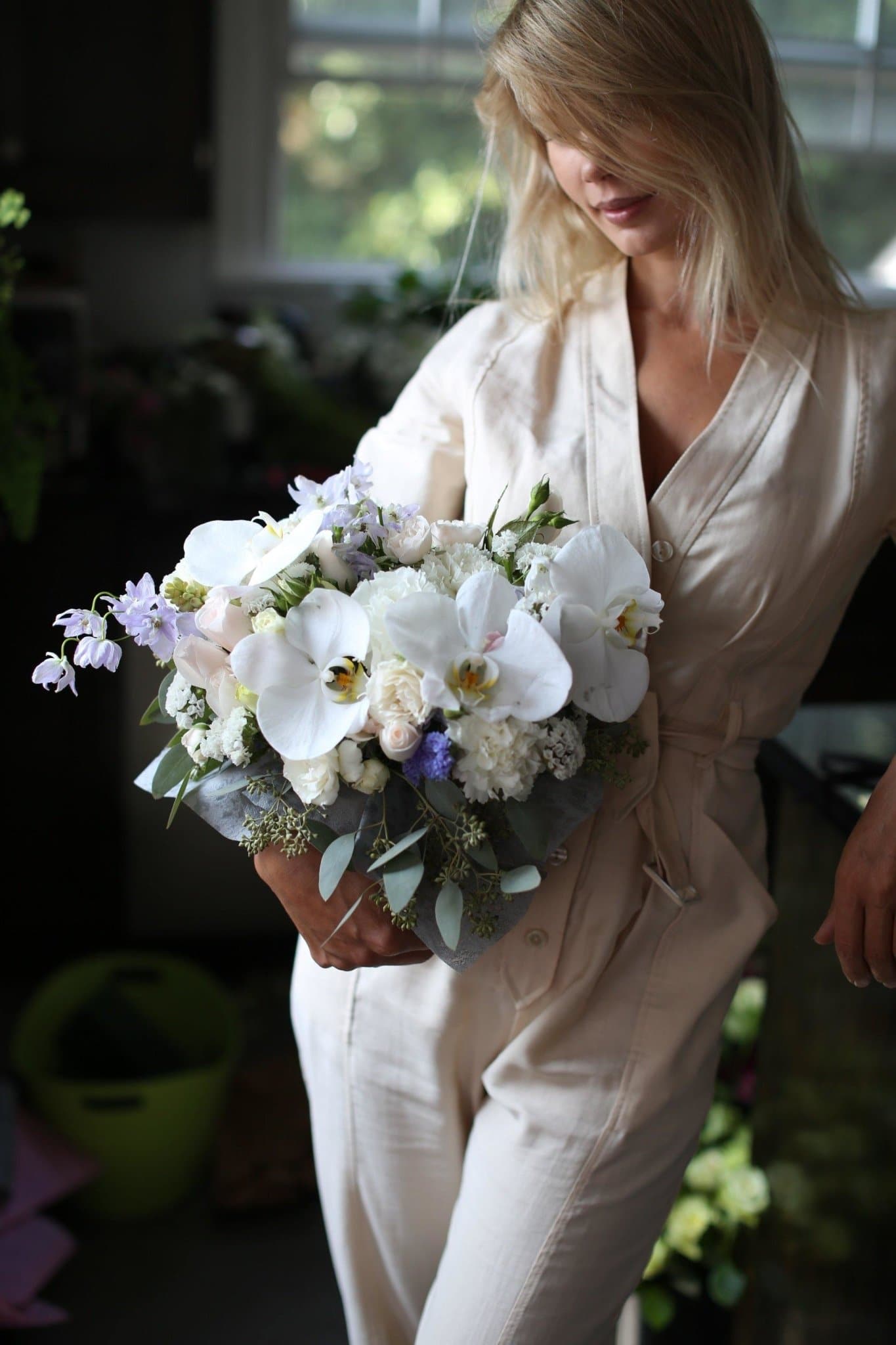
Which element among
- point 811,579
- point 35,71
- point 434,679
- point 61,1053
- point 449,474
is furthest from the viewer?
point 35,71

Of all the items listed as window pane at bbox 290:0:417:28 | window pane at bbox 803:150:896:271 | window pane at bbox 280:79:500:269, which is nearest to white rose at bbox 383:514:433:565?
window pane at bbox 280:79:500:269

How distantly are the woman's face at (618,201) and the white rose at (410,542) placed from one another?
0.36m

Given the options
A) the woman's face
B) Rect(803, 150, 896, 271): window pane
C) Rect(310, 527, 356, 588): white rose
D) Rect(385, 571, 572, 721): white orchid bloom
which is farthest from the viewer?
Rect(803, 150, 896, 271): window pane

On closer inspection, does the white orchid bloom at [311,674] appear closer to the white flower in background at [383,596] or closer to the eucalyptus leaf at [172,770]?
the white flower in background at [383,596]

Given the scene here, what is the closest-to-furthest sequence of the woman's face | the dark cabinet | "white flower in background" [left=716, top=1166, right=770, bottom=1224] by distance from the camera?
the woman's face
"white flower in background" [left=716, top=1166, right=770, bottom=1224]
the dark cabinet

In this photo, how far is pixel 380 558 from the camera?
3.56ft

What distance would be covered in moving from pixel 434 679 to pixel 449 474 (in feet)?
1.48

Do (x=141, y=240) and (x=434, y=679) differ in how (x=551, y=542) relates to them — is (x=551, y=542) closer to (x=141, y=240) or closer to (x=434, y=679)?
(x=434, y=679)

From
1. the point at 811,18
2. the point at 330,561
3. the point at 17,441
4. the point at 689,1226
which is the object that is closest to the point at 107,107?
the point at 17,441

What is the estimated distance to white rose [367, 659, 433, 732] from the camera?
0.95 metres

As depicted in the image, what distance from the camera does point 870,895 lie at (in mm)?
1201

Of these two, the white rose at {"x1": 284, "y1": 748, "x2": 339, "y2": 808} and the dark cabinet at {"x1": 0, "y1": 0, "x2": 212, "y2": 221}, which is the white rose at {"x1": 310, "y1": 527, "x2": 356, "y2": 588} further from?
the dark cabinet at {"x1": 0, "y1": 0, "x2": 212, "y2": 221}

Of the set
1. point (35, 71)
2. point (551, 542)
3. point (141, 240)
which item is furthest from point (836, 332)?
point (141, 240)

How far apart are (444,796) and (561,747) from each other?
98 mm
